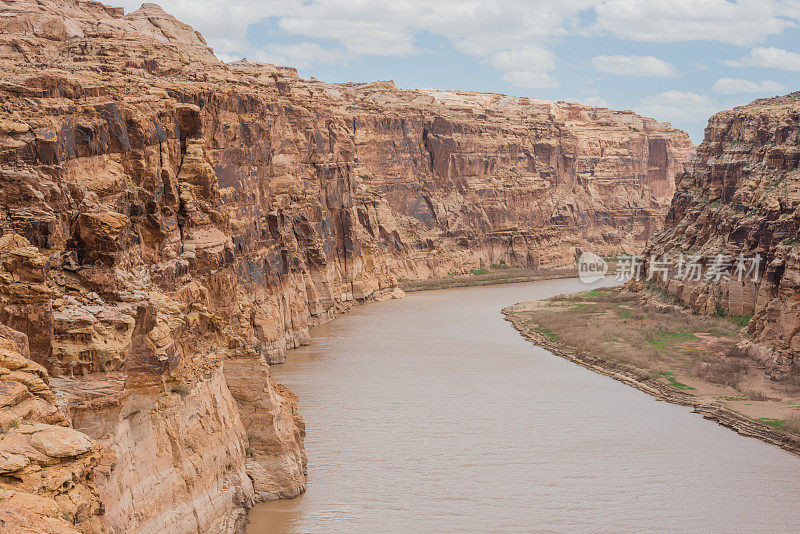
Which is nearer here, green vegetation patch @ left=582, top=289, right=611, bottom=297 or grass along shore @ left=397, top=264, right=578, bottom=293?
green vegetation patch @ left=582, top=289, right=611, bottom=297

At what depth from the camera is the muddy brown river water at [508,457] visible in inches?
985

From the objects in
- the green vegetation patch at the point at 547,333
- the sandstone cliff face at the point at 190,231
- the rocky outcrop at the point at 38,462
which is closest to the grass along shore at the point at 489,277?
the sandstone cliff face at the point at 190,231

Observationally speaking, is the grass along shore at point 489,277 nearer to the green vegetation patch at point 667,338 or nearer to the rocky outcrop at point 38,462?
the green vegetation patch at point 667,338

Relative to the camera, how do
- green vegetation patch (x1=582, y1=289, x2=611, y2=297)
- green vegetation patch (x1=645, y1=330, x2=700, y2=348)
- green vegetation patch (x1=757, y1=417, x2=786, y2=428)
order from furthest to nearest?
green vegetation patch (x1=582, y1=289, x2=611, y2=297), green vegetation patch (x1=645, y1=330, x2=700, y2=348), green vegetation patch (x1=757, y1=417, x2=786, y2=428)

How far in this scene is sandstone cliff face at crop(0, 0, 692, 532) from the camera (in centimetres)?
1692

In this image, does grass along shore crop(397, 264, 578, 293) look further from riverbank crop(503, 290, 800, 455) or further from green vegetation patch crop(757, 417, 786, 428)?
green vegetation patch crop(757, 417, 786, 428)

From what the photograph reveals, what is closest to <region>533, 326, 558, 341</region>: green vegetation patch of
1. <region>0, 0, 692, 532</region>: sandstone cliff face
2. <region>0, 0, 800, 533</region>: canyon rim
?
<region>0, 0, 800, 533</region>: canyon rim

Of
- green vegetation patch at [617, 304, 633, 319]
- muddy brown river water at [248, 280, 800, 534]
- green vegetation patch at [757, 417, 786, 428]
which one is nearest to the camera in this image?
muddy brown river water at [248, 280, 800, 534]

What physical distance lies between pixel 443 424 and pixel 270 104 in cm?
2959

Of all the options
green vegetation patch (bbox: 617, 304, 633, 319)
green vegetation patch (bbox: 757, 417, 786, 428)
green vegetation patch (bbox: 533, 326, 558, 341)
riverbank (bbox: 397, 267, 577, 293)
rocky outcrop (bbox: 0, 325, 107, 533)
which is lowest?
green vegetation patch (bbox: 757, 417, 786, 428)

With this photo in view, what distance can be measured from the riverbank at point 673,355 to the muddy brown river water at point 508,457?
1.13 m

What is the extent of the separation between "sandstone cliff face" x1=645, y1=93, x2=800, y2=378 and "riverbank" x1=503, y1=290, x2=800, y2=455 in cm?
148

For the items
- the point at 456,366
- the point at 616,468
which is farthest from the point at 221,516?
the point at 456,366

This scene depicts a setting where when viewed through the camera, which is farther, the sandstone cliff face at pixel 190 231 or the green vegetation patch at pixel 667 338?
the green vegetation patch at pixel 667 338
